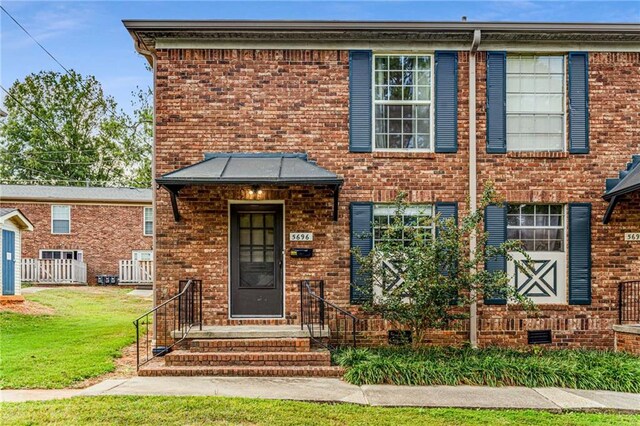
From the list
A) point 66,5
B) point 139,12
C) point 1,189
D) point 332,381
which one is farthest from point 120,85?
point 332,381

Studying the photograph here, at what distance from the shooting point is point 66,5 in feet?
40.5

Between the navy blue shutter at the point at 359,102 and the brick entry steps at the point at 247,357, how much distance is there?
3357 millimetres

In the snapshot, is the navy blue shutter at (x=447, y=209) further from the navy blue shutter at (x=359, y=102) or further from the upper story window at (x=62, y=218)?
the upper story window at (x=62, y=218)

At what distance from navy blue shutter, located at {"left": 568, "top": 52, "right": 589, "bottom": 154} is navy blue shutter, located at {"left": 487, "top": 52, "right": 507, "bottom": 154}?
1179 millimetres

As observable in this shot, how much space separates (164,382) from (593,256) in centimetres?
727

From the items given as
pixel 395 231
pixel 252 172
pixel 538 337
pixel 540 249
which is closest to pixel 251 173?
pixel 252 172

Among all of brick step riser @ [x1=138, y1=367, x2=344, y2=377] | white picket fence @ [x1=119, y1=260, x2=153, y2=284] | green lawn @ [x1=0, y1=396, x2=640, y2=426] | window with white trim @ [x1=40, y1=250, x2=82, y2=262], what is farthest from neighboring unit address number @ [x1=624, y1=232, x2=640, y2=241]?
window with white trim @ [x1=40, y1=250, x2=82, y2=262]

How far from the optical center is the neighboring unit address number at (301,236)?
888 centimetres

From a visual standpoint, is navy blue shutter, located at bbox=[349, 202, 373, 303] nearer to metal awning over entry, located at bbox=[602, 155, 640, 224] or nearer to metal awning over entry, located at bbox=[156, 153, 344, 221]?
metal awning over entry, located at bbox=[156, 153, 344, 221]

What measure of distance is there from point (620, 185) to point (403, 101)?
12.9ft

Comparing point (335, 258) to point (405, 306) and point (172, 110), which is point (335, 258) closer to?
point (405, 306)

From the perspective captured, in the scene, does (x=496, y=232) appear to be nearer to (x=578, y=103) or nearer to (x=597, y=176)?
(x=597, y=176)

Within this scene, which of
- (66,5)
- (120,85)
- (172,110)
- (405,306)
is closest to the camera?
(405,306)

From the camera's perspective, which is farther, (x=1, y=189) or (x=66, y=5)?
(x=1, y=189)
